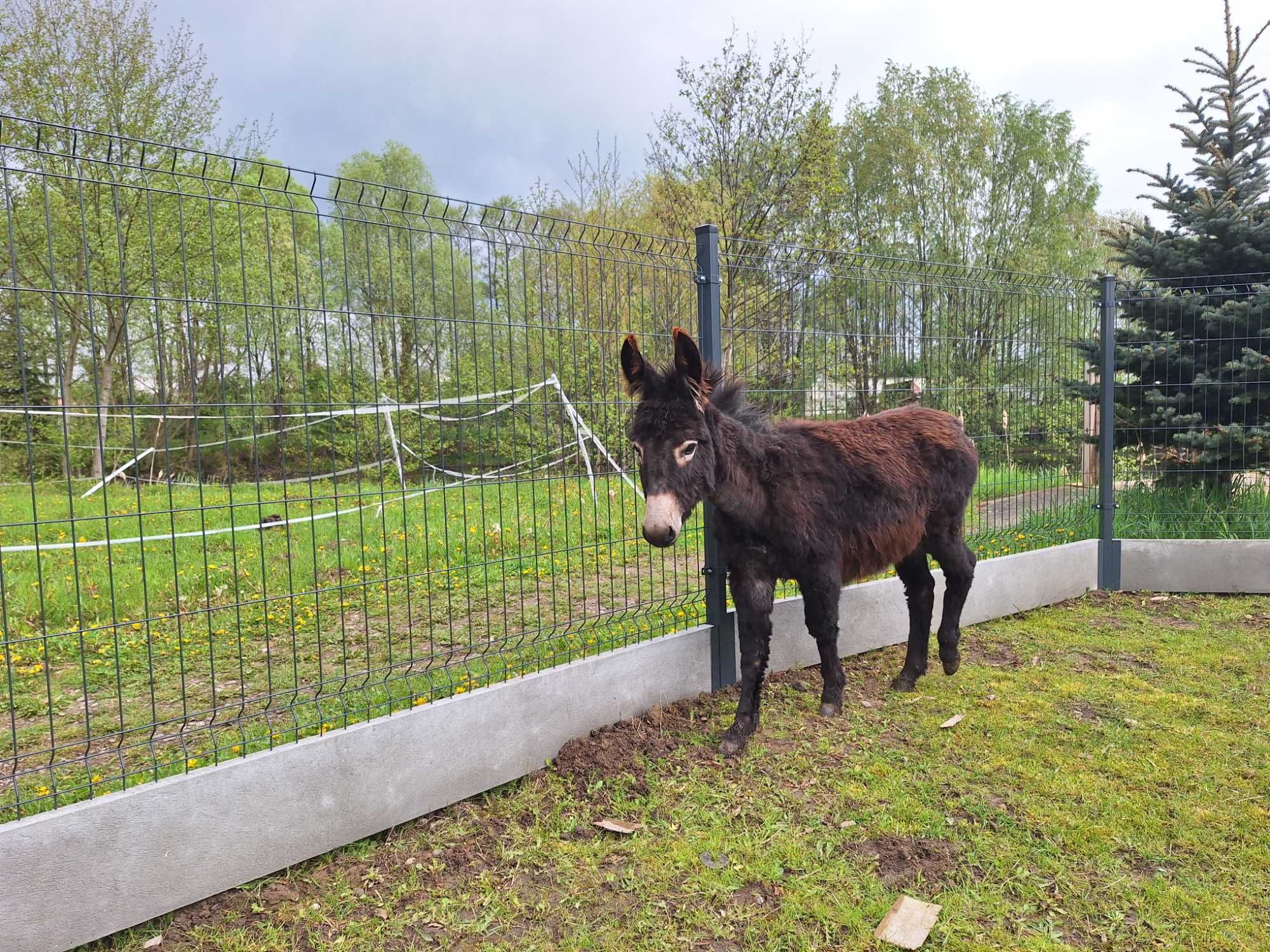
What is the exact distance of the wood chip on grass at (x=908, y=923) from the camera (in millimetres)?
2500

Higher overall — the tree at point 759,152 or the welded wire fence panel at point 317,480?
the tree at point 759,152

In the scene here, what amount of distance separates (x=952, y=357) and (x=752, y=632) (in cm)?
352

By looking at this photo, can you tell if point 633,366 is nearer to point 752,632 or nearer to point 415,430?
point 752,632

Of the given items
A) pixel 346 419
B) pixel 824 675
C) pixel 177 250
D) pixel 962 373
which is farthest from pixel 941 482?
pixel 177 250

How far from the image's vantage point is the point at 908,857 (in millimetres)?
2994

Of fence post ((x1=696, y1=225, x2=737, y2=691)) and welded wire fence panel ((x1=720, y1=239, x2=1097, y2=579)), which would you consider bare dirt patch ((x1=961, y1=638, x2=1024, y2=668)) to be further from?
fence post ((x1=696, y1=225, x2=737, y2=691))

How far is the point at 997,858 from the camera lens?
9.71 ft

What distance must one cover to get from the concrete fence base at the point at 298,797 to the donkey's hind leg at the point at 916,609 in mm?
799

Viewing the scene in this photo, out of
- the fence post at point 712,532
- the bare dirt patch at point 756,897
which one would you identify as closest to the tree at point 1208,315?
the fence post at point 712,532

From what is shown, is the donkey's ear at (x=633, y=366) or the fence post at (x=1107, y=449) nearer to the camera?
the donkey's ear at (x=633, y=366)

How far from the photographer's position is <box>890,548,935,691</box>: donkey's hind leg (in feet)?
16.0

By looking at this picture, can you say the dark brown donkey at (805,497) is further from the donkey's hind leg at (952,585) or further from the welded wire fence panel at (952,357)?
the welded wire fence panel at (952,357)

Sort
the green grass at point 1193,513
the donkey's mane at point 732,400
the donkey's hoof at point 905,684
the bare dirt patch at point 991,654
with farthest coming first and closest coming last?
the green grass at point 1193,513
the bare dirt patch at point 991,654
the donkey's hoof at point 905,684
the donkey's mane at point 732,400

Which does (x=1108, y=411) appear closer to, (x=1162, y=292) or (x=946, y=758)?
(x=1162, y=292)
